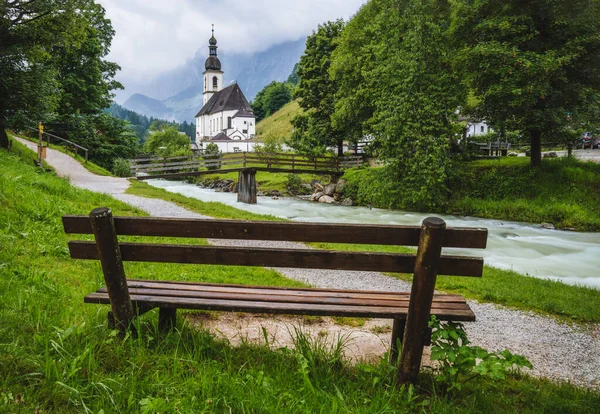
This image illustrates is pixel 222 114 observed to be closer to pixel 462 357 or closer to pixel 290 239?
pixel 290 239

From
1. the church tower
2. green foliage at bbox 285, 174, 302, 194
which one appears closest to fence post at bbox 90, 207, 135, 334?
green foliage at bbox 285, 174, 302, 194

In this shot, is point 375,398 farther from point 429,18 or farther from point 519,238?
point 429,18

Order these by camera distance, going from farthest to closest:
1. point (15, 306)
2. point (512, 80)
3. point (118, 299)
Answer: point (512, 80), point (15, 306), point (118, 299)

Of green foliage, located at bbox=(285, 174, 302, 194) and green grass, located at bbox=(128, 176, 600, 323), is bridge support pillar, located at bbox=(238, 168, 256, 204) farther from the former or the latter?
green grass, located at bbox=(128, 176, 600, 323)

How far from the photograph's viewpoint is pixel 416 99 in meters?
20.4

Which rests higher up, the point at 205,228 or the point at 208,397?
the point at 205,228

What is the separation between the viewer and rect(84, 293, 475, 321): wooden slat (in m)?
3.16

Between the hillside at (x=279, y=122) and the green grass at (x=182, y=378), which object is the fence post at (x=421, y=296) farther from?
the hillside at (x=279, y=122)

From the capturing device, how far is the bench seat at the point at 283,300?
319cm

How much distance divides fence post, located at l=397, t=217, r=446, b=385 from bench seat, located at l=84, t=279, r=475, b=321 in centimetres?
30

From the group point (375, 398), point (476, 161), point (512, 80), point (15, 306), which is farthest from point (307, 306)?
point (476, 161)

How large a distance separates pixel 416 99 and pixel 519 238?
8422 mm

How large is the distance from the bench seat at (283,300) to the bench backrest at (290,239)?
0.39 meters

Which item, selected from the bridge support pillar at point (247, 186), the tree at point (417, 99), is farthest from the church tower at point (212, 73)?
the tree at point (417, 99)
